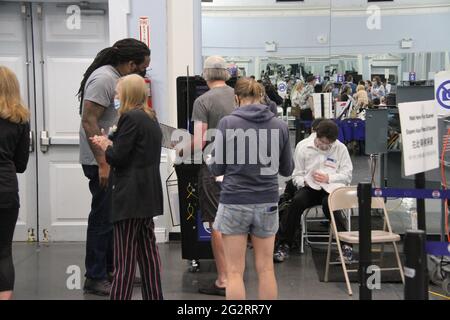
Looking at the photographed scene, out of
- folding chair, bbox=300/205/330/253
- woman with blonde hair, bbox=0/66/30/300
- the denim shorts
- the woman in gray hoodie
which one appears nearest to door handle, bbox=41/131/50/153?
woman with blonde hair, bbox=0/66/30/300

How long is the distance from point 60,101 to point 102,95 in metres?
2.11

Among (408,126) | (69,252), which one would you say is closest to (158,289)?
(408,126)

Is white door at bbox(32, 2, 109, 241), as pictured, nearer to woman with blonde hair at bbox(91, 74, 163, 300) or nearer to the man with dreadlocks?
the man with dreadlocks

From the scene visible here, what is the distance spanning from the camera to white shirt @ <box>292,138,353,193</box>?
5902 mm

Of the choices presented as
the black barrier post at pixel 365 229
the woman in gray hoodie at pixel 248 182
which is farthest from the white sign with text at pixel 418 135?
the woman in gray hoodie at pixel 248 182

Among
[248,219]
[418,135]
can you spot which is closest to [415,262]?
[418,135]

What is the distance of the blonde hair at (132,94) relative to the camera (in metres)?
3.77

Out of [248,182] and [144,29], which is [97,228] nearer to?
[248,182]

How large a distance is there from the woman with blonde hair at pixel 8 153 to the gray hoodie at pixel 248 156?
1.21 meters

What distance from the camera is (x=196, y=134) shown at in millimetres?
4574

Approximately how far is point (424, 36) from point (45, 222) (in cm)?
513

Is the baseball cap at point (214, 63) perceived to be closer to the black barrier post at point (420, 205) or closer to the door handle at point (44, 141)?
the black barrier post at point (420, 205)

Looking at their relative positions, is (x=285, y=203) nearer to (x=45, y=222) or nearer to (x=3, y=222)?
(x=45, y=222)

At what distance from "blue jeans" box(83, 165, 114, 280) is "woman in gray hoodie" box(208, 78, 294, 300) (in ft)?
3.95
